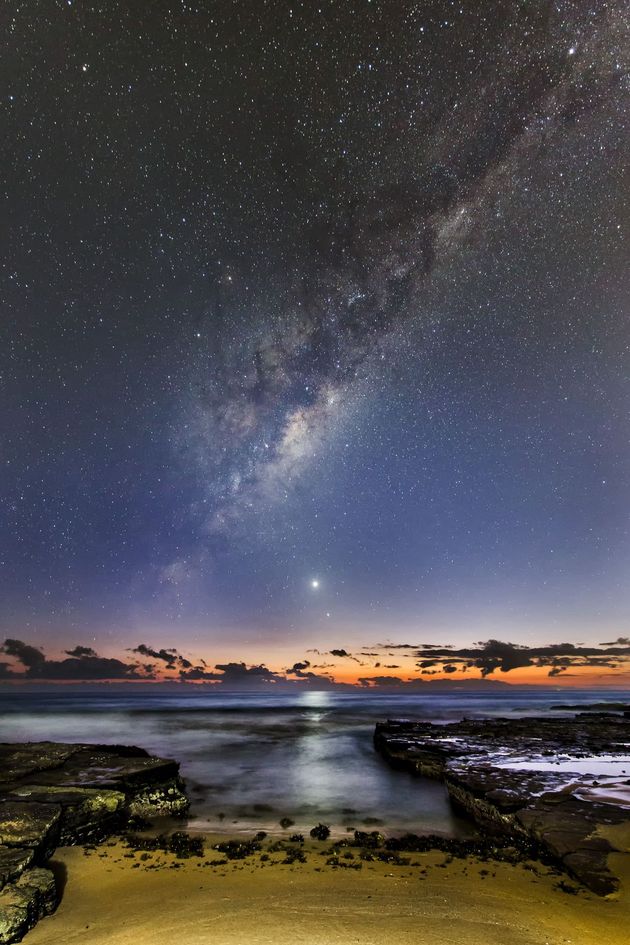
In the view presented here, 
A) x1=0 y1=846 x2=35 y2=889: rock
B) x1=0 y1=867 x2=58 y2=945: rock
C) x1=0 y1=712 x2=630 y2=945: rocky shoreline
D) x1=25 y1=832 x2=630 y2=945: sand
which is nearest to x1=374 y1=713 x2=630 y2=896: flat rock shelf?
x1=0 y1=712 x2=630 y2=945: rocky shoreline

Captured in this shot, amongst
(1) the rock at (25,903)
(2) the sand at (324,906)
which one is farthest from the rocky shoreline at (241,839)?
(2) the sand at (324,906)

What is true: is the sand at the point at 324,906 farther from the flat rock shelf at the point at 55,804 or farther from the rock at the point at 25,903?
the flat rock shelf at the point at 55,804

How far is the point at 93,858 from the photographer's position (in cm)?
1101

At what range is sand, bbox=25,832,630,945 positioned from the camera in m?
7.53

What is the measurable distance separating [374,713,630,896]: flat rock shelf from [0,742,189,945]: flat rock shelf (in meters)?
10.1

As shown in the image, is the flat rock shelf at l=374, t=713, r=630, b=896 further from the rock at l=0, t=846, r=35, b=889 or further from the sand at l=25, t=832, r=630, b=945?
the rock at l=0, t=846, r=35, b=889

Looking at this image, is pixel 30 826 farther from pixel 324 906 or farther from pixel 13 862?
pixel 324 906

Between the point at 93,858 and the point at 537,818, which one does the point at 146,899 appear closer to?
the point at 93,858

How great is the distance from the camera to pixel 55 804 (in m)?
11.7

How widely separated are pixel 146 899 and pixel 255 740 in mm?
37243

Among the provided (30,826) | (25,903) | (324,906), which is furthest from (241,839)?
(25,903)

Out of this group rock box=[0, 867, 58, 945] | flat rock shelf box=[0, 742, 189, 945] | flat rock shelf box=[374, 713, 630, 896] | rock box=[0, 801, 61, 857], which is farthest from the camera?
flat rock shelf box=[374, 713, 630, 896]

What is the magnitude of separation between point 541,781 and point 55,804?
15.7m

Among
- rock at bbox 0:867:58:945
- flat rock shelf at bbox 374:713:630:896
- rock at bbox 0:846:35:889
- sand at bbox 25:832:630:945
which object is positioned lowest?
flat rock shelf at bbox 374:713:630:896
